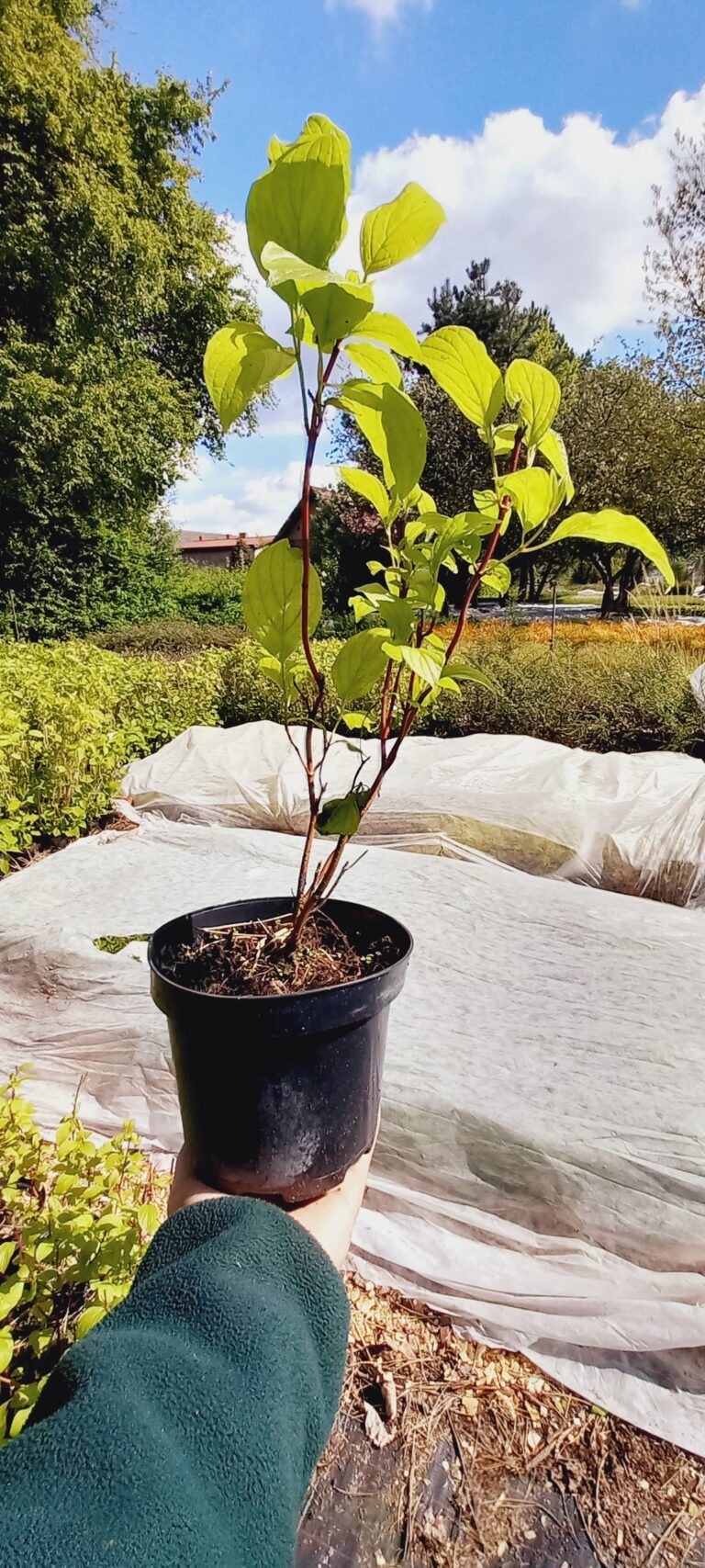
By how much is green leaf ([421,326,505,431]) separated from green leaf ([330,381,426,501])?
2.3 inches

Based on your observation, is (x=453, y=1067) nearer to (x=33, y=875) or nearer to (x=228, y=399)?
(x=228, y=399)

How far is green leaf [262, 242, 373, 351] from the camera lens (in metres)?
0.51

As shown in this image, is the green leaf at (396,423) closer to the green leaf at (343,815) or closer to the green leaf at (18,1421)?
the green leaf at (343,815)

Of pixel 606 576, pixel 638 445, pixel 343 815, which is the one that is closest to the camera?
pixel 343 815

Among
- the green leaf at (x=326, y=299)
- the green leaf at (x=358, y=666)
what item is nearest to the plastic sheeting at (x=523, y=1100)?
the green leaf at (x=358, y=666)

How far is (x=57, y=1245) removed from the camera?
94 centimetres

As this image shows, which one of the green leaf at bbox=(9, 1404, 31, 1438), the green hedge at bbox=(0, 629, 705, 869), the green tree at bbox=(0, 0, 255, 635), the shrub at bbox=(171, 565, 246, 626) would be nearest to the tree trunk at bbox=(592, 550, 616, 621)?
the shrub at bbox=(171, 565, 246, 626)

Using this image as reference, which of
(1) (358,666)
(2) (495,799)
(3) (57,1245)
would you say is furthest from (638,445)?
(3) (57,1245)

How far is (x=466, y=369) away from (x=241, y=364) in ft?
0.68

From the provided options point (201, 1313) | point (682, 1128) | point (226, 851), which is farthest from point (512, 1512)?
point (226, 851)

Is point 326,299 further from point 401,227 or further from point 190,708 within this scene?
point 190,708

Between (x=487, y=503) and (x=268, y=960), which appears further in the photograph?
(x=268, y=960)

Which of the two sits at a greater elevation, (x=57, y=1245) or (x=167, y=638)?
(x=167, y=638)

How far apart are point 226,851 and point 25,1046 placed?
3.01 feet
